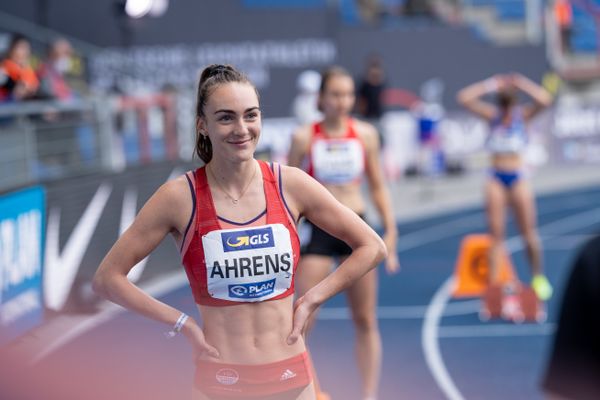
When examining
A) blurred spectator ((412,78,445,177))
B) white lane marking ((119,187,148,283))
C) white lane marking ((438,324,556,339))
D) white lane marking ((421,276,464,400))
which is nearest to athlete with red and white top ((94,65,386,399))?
white lane marking ((421,276,464,400))

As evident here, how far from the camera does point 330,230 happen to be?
431cm

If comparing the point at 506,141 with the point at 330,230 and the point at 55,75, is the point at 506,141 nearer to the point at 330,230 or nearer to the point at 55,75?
the point at 55,75

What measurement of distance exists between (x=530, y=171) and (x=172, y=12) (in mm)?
8574

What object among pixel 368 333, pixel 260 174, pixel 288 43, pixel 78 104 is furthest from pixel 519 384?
pixel 288 43

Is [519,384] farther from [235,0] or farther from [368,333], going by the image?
[235,0]

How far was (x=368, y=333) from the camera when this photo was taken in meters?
7.25

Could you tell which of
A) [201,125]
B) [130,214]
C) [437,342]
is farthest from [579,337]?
[130,214]

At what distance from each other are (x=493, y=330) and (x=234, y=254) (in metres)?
6.66

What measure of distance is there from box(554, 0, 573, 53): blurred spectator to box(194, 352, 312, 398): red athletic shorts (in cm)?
2332

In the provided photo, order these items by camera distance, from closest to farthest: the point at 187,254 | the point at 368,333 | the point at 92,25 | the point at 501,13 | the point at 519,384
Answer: the point at 187,254, the point at 368,333, the point at 519,384, the point at 92,25, the point at 501,13

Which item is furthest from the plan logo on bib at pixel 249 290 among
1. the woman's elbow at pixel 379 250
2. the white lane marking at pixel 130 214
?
the white lane marking at pixel 130 214

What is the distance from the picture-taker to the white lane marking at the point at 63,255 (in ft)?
32.1

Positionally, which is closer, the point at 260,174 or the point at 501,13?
the point at 260,174

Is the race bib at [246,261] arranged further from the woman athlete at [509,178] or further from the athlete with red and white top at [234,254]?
the woman athlete at [509,178]
